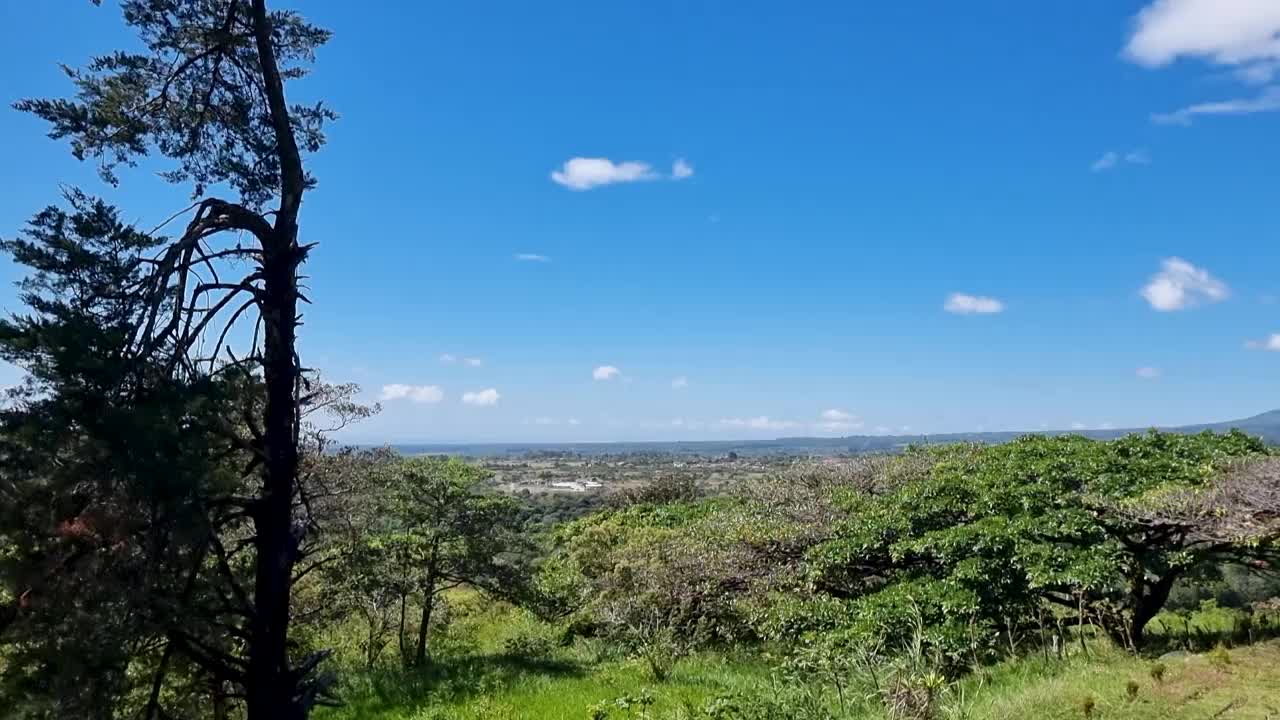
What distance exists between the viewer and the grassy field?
6176 mm

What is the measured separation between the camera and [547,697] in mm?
10117

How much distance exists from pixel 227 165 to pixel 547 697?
8.05m

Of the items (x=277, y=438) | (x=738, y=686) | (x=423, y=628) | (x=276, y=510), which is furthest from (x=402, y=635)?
(x=277, y=438)

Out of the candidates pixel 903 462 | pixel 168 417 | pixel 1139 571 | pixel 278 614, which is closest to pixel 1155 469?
pixel 1139 571

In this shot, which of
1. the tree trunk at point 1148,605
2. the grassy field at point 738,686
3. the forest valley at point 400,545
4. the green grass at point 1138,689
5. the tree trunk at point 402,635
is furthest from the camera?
the tree trunk at point 402,635

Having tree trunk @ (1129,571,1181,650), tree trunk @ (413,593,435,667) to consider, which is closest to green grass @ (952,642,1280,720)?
tree trunk @ (1129,571,1181,650)

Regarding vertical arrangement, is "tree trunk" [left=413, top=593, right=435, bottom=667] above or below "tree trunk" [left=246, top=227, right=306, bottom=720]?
below

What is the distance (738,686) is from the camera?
948cm

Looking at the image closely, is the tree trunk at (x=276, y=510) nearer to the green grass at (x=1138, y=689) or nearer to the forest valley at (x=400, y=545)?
the forest valley at (x=400, y=545)

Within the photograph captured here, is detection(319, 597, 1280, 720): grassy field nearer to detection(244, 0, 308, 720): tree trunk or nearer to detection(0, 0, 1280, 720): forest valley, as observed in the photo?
detection(0, 0, 1280, 720): forest valley

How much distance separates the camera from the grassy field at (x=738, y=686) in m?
6.18

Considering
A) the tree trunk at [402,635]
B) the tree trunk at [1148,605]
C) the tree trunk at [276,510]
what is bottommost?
the tree trunk at [402,635]

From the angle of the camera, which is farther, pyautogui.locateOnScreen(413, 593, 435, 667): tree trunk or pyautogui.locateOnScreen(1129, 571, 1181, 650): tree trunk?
pyautogui.locateOnScreen(413, 593, 435, 667): tree trunk

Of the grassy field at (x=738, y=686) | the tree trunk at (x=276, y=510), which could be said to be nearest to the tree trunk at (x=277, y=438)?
the tree trunk at (x=276, y=510)
